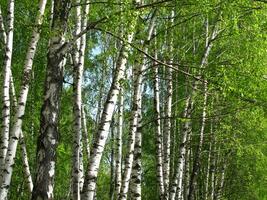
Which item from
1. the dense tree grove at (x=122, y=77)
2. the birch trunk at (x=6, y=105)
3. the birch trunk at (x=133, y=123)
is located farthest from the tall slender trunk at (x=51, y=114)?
the birch trunk at (x=6, y=105)

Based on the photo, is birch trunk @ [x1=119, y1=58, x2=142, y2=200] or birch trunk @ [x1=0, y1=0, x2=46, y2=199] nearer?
birch trunk @ [x1=0, y1=0, x2=46, y2=199]

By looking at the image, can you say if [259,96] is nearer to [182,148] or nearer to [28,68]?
[182,148]

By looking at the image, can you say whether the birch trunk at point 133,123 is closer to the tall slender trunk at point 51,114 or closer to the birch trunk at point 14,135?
the birch trunk at point 14,135

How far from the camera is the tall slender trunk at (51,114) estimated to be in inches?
252

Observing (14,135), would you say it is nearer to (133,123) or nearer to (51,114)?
(133,123)

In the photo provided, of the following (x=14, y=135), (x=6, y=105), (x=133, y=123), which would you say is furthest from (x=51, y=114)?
(x=6, y=105)

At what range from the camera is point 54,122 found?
6.64 m

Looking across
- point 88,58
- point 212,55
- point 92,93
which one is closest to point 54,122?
point 212,55

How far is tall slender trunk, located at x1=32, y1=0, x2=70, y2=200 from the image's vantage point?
6.40m

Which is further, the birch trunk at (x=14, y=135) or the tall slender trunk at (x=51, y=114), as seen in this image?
the birch trunk at (x=14, y=135)

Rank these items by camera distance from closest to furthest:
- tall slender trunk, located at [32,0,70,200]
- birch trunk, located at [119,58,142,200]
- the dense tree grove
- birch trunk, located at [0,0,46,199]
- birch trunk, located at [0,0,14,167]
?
1. tall slender trunk, located at [32,0,70,200]
2. the dense tree grove
3. birch trunk, located at [0,0,46,199]
4. birch trunk, located at [119,58,142,200]
5. birch trunk, located at [0,0,14,167]

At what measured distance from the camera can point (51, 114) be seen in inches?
262

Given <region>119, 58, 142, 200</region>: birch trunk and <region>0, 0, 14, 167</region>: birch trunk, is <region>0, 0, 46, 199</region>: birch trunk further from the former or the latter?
<region>119, 58, 142, 200</region>: birch trunk

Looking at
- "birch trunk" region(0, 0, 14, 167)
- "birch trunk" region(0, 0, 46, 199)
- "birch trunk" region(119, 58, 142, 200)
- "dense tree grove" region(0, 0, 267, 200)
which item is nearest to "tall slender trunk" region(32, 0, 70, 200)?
"dense tree grove" region(0, 0, 267, 200)
